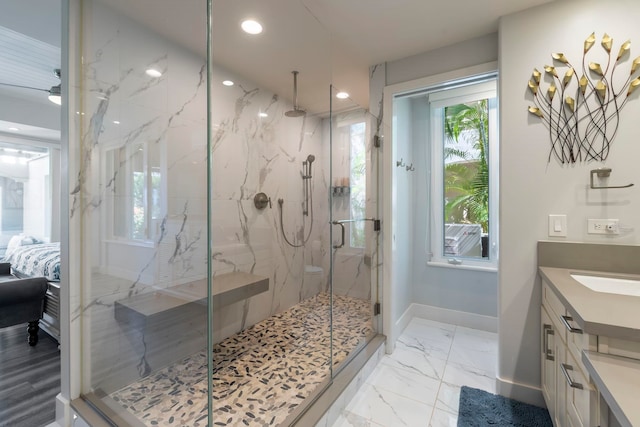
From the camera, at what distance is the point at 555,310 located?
1451 millimetres

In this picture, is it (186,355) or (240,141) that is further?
(240,141)

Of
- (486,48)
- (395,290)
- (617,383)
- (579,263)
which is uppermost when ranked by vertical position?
(486,48)

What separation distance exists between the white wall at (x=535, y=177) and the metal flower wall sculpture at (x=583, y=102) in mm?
35

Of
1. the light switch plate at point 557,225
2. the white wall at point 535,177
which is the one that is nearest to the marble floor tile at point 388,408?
the white wall at point 535,177

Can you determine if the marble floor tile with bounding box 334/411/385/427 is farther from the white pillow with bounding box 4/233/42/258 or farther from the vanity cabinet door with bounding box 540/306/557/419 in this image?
the white pillow with bounding box 4/233/42/258

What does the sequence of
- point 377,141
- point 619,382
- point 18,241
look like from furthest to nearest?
point 18,241 → point 377,141 → point 619,382

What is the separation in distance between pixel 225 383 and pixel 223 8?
259 centimetres

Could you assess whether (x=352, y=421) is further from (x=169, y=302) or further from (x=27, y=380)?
(x=27, y=380)

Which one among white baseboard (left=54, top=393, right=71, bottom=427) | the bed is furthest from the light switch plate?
the bed

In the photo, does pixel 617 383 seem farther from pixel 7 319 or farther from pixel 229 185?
pixel 7 319

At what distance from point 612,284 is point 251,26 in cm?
275

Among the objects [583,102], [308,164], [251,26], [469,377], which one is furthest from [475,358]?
[251,26]

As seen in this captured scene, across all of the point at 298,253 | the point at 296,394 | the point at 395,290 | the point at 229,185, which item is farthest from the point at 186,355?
the point at 395,290

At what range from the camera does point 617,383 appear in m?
0.74
